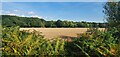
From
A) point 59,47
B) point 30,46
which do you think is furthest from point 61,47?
point 30,46

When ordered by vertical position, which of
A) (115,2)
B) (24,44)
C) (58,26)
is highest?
(24,44)

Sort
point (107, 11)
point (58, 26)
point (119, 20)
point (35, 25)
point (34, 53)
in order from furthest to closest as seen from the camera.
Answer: point (58, 26)
point (35, 25)
point (107, 11)
point (119, 20)
point (34, 53)

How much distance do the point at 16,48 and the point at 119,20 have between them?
10.3 meters

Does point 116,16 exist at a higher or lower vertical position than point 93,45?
lower

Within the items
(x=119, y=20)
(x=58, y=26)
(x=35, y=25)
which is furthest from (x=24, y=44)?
(x=58, y=26)

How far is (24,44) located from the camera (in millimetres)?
4684

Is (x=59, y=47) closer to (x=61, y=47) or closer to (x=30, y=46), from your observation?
(x=61, y=47)

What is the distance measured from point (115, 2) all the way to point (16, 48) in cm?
1089

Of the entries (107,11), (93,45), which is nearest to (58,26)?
(107,11)

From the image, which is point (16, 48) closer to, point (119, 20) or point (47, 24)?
point (119, 20)

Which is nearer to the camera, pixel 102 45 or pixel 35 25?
pixel 102 45

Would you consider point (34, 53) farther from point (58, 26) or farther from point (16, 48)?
point (58, 26)

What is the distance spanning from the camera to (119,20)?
46.6 ft

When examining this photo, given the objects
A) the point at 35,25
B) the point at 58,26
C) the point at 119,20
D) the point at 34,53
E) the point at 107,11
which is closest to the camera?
the point at 34,53
